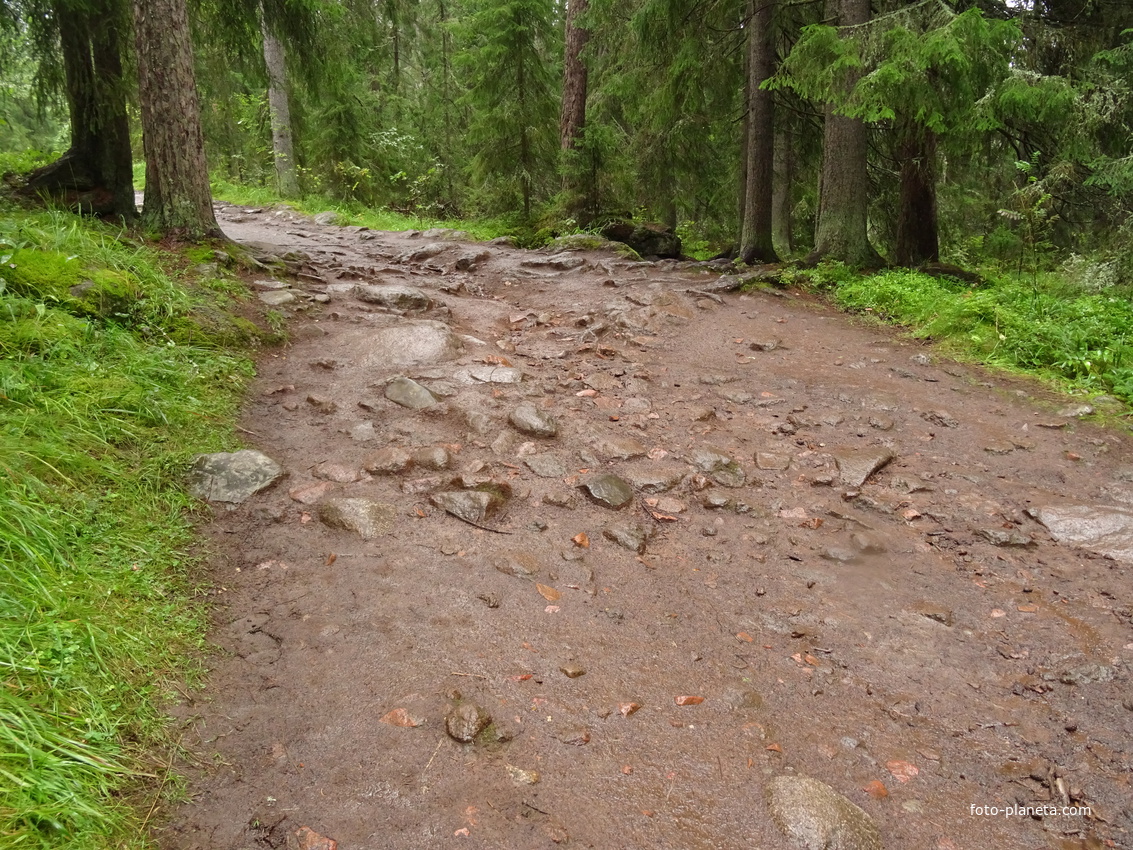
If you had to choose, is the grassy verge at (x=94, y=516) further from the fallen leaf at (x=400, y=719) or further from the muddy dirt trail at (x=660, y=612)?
the fallen leaf at (x=400, y=719)

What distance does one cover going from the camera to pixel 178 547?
323cm

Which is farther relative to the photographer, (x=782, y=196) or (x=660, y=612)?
(x=782, y=196)

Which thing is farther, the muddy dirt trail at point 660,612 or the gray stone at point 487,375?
the gray stone at point 487,375

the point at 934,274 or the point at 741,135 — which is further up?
the point at 741,135

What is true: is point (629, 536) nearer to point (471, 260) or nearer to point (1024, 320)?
point (1024, 320)

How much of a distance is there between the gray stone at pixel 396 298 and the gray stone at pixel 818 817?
21.2ft

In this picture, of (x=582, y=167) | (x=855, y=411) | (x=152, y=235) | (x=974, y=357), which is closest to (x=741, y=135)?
(x=582, y=167)

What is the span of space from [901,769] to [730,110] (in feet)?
44.3

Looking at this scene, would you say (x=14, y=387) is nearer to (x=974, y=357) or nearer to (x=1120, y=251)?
(x=974, y=357)

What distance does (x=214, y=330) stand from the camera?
5.38m

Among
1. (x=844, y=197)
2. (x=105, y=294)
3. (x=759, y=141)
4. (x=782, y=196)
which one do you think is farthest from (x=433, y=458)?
(x=782, y=196)

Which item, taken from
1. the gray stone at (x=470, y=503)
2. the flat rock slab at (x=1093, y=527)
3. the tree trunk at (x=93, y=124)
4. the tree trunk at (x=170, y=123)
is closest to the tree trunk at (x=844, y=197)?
the flat rock slab at (x=1093, y=527)

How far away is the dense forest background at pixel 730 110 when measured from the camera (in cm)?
759

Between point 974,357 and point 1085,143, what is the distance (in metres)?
3.86
